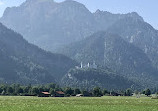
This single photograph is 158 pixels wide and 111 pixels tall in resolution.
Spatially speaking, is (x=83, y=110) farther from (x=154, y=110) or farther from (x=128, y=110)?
(x=154, y=110)

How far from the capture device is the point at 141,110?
77.8 metres

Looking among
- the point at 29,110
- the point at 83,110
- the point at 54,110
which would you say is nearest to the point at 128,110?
the point at 83,110

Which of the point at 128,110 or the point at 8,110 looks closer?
the point at 8,110

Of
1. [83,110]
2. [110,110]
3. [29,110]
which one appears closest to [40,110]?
[29,110]

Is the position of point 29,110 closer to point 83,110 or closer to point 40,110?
point 40,110

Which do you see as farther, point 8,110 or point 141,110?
point 141,110

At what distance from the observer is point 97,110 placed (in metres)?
75.9

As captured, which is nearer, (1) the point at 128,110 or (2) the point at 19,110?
(2) the point at 19,110

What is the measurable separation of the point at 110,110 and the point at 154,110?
9.91m

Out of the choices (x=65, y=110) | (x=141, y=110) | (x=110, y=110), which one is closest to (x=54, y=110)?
(x=65, y=110)

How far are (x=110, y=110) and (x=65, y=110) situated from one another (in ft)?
33.7

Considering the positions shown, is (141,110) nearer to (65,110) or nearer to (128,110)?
(128,110)

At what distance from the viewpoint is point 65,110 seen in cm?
A: 7469

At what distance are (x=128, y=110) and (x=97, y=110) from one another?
286 inches
